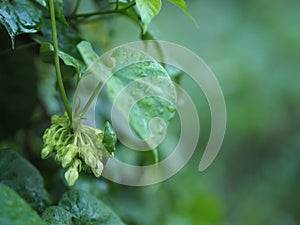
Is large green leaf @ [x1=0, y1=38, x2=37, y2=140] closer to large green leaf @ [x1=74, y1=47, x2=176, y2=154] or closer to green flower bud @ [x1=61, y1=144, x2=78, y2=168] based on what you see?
large green leaf @ [x1=74, y1=47, x2=176, y2=154]

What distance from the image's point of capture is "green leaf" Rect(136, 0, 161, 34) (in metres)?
0.51

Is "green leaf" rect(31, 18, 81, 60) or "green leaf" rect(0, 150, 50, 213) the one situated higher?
"green leaf" rect(31, 18, 81, 60)

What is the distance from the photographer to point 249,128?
246 centimetres

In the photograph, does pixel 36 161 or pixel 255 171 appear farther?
pixel 255 171

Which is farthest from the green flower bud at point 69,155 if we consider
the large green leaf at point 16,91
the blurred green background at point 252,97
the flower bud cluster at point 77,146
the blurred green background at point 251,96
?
the blurred green background at point 252,97

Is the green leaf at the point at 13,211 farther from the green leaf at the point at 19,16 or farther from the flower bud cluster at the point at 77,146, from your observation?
the green leaf at the point at 19,16

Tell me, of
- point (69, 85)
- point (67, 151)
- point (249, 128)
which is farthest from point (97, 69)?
point (249, 128)

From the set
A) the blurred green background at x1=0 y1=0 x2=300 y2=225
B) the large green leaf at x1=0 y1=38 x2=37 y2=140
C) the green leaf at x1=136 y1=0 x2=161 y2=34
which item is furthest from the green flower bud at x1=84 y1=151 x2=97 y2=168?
the blurred green background at x1=0 y1=0 x2=300 y2=225

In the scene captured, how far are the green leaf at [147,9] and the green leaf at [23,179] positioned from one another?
22 centimetres

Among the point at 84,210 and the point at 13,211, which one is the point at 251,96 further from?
the point at 13,211

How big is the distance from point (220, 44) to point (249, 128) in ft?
1.39

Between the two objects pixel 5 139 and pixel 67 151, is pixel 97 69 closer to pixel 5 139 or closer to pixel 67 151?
pixel 67 151

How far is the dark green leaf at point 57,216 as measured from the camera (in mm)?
507

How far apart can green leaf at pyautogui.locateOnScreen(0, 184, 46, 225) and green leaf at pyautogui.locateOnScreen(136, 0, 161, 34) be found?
0.19 m
